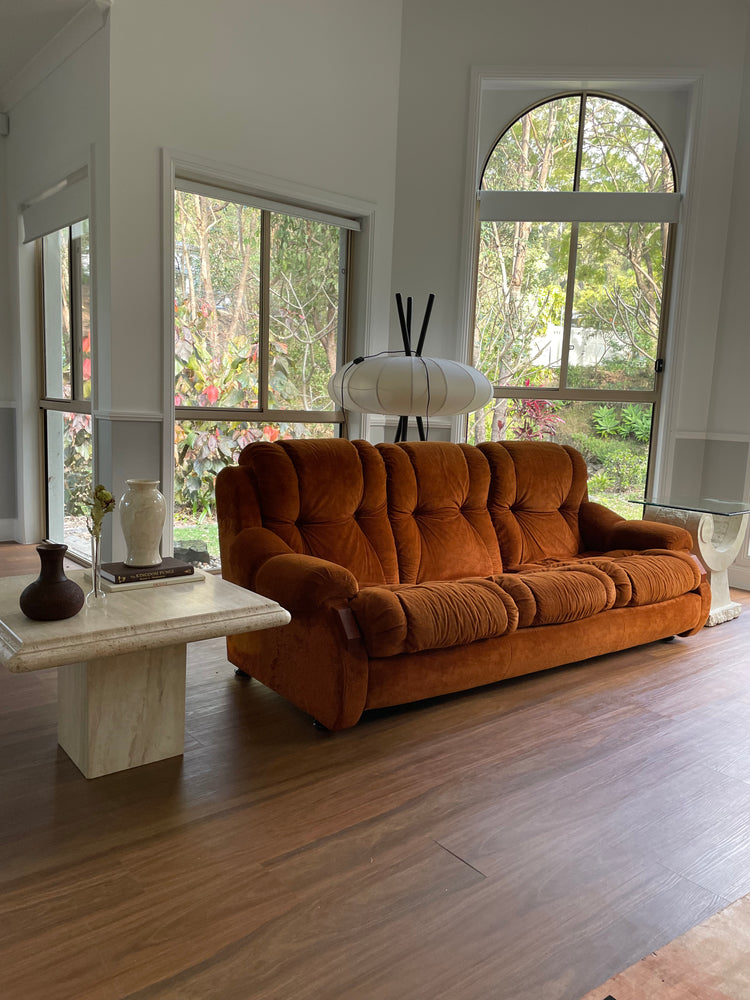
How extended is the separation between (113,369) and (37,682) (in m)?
1.71

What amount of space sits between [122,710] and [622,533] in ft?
8.55

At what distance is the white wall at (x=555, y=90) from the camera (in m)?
4.86

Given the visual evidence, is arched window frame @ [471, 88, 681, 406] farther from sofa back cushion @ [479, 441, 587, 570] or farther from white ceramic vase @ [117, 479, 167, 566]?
white ceramic vase @ [117, 479, 167, 566]

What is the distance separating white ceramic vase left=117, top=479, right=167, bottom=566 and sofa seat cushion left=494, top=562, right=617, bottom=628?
135 cm

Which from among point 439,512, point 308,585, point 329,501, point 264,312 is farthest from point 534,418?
point 308,585

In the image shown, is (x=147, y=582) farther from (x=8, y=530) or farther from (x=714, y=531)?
(x=8, y=530)

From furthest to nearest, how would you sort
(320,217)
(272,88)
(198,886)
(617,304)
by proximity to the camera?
(617,304) → (320,217) → (272,88) → (198,886)

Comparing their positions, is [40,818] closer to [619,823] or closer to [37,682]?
[37,682]

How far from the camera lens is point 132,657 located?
2.20 meters

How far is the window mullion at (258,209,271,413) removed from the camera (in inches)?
182

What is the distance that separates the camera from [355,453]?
325 centimetres

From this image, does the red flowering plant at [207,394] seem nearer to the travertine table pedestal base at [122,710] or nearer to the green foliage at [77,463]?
the green foliage at [77,463]

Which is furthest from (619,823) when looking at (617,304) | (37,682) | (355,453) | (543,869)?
(617,304)

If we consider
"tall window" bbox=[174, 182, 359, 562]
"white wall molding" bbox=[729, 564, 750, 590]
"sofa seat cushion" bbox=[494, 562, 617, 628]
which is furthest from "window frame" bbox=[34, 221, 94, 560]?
"white wall molding" bbox=[729, 564, 750, 590]
